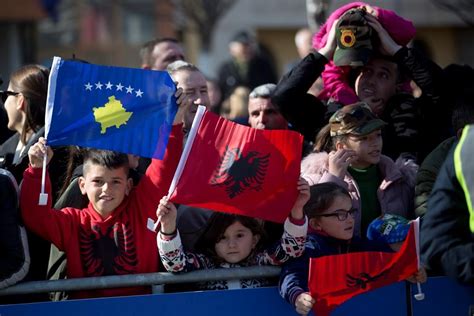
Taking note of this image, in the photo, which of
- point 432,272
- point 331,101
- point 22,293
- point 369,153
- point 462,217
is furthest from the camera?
point 331,101

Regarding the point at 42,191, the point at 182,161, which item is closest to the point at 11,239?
the point at 42,191

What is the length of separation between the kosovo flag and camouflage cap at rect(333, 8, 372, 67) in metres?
1.28

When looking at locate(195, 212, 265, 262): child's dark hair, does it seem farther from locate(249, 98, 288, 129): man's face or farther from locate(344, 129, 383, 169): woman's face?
locate(249, 98, 288, 129): man's face

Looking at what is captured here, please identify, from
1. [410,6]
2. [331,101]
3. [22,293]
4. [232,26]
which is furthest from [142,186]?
[410,6]

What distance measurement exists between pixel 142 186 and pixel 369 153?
1368 millimetres

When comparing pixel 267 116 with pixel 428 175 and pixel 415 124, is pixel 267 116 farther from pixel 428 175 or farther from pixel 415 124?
pixel 428 175

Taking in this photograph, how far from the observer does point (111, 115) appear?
18.1ft

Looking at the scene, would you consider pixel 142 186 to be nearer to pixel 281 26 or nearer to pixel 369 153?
pixel 369 153

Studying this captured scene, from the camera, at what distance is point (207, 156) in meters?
5.21

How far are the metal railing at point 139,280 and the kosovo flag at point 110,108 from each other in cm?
69

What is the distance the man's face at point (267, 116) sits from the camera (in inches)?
282

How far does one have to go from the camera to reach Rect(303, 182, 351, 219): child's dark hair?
17.9 feet

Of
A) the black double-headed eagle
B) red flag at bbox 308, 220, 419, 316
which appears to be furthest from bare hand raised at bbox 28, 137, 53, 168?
red flag at bbox 308, 220, 419, 316

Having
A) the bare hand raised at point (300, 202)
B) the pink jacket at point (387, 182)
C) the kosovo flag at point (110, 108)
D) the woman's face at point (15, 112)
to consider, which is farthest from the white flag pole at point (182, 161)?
the woman's face at point (15, 112)
